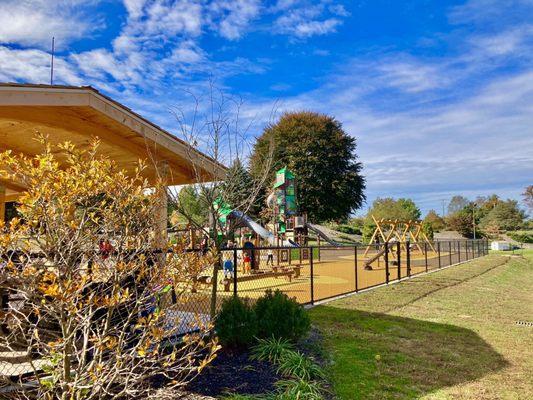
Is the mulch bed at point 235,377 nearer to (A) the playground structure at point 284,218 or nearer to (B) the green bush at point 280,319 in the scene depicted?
(B) the green bush at point 280,319

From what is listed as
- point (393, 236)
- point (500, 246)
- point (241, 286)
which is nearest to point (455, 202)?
point (500, 246)

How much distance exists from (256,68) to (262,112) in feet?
15.5

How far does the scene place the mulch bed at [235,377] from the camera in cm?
371

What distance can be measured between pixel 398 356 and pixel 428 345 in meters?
0.82

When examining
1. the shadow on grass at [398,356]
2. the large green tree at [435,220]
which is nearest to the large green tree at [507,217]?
the large green tree at [435,220]

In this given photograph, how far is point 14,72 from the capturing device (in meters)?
7.64

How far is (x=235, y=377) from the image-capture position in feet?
13.1

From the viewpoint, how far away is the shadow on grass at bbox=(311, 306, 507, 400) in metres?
4.03

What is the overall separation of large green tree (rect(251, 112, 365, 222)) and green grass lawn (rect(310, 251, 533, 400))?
84.3 feet

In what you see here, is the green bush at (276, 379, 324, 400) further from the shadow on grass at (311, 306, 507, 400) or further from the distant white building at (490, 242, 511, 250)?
the distant white building at (490, 242, 511, 250)

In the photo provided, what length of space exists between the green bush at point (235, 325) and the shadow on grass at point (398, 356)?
1.06 m

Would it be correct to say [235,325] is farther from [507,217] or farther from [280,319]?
[507,217]

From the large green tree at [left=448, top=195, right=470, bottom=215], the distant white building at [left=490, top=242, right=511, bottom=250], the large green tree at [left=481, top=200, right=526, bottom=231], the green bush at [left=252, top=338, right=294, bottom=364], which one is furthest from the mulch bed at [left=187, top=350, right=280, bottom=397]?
the large green tree at [left=448, top=195, right=470, bottom=215]

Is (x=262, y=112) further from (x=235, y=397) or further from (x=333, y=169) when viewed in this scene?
(x=333, y=169)
